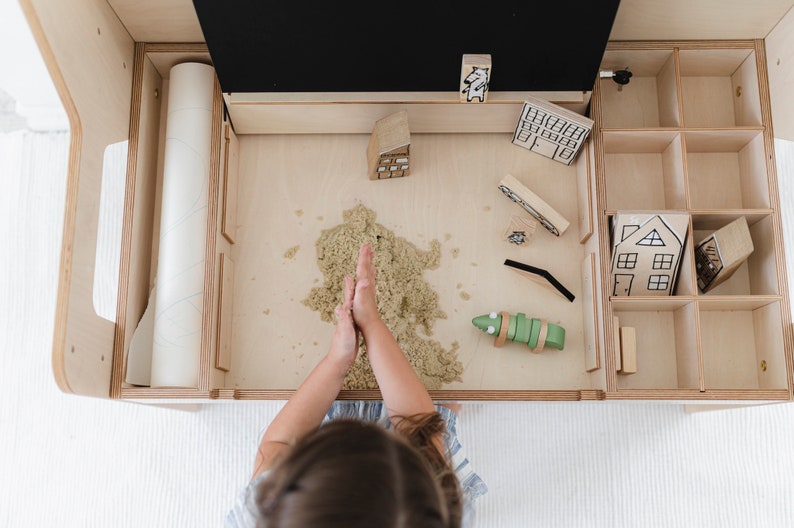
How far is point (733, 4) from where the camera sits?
1.25m

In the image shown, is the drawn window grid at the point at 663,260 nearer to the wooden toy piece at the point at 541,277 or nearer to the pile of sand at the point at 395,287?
the wooden toy piece at the point at 541,277

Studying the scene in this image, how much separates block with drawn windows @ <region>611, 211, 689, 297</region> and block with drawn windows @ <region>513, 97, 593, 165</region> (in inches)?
7.0

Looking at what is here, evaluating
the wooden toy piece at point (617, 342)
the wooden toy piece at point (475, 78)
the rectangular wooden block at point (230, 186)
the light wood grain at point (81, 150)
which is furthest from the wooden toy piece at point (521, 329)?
the light wood grain at point (81, 150)

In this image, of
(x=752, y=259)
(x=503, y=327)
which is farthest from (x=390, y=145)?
(x=752, y=259)

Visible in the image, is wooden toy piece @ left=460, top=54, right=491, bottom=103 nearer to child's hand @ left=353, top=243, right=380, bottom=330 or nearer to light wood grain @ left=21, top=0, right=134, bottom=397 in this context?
child's hand @ left=353, top=243, right=380, bottom=330

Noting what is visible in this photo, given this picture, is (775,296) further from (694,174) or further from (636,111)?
(636,111)

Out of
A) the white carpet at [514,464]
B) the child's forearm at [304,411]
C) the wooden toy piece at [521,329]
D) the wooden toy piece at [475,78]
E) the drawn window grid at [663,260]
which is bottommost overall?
the white carpet at [514,464]

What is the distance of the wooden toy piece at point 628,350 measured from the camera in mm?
→ 1236

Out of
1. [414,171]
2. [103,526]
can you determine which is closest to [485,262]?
[414,171]

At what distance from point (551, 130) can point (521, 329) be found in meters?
0.40

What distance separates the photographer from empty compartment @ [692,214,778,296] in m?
1.25

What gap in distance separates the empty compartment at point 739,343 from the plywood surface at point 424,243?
259 mm

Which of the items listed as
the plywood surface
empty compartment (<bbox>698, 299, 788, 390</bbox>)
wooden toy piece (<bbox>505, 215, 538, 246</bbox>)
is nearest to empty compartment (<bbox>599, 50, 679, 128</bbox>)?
the plywood surface

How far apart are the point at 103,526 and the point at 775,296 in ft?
4.86
